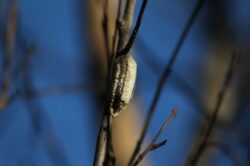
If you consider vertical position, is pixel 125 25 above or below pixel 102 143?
above

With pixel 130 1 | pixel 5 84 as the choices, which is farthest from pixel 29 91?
pixel 130 1

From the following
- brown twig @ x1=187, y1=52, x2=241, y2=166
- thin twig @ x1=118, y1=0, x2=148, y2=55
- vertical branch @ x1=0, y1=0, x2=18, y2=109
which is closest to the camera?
thin twig @ x1=118, y1=0, x2=148, y2=55

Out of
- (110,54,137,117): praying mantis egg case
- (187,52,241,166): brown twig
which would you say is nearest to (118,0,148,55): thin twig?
(110,54,137,117): praying mantis egg case

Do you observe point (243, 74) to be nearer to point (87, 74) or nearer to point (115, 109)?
point (87, 74)

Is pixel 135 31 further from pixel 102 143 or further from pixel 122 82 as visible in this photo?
pixel 102 143

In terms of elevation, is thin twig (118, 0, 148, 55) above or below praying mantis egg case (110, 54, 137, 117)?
above

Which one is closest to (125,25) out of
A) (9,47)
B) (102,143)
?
(102,143)

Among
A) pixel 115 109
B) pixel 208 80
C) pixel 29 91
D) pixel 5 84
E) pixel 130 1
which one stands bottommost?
pixel 208 80

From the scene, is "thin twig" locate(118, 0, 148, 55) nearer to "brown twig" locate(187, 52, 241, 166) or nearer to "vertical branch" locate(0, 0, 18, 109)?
"brown twig" locate(187, 52, 241, 166)
